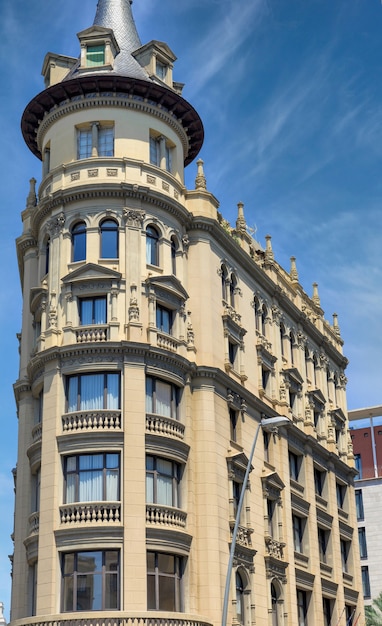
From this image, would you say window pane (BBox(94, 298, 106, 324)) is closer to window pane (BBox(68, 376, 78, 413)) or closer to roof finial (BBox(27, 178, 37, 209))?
window pane (BBox(68, 376, 78, 413))

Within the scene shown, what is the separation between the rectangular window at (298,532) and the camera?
56.9 meters

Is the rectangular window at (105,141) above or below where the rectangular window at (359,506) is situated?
above

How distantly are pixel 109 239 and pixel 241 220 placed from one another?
12.9m

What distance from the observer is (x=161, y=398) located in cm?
4534

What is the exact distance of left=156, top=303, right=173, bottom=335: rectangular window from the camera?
46812mm

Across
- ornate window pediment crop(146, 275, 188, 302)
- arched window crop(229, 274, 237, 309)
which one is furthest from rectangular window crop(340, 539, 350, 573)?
ornate window pediment crop(146, 275, 188, 302)

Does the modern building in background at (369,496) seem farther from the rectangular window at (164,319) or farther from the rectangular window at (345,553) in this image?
the rectangular window at (164,319)

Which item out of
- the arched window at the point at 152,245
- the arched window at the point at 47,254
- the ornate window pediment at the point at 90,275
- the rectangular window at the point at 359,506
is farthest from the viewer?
the rectangular window at the point at 359,506

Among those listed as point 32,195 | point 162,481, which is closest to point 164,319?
point 162,481

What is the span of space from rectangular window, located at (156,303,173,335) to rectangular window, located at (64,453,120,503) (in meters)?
7.16

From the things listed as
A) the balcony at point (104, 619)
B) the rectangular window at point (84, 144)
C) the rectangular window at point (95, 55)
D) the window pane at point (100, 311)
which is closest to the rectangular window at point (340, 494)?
the window pane at point (100, 311)

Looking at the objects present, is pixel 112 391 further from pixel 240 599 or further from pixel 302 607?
pixel 302 607

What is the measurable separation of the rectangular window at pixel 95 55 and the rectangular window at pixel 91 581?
25060 millimetres

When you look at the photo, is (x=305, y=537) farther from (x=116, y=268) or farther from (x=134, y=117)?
(x=134, y=117)
